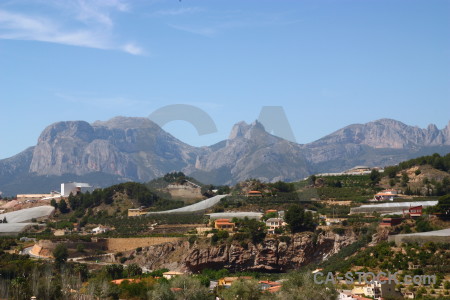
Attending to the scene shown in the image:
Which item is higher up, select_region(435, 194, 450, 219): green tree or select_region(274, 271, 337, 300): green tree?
select_region(435, 194, 450, 219): green tree

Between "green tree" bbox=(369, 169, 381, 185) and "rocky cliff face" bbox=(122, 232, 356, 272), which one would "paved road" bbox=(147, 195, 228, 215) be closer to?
"green tree" bbox=(369, 169, 381, 185)

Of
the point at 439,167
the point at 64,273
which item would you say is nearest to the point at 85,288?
the point at 64,273

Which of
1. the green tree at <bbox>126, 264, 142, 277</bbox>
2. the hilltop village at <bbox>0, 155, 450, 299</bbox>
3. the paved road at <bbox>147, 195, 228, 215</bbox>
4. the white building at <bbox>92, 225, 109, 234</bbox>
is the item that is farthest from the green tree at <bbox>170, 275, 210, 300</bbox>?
the paved road at <bbox>147, 195, 228, 215</bbox>

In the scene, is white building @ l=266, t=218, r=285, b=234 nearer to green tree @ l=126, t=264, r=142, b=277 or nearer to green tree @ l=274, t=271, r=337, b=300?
green tree @ l=126, t=264, r=142, b=277

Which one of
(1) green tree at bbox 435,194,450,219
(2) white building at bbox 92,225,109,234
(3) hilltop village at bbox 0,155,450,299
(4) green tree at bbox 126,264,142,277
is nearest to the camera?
(3) hilltop village at bbox 0,155,450,299

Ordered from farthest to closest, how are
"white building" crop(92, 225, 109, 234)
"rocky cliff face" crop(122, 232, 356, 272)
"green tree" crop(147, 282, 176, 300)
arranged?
"white building" crop(92, 225, 109, 234), "rocky cliff face" crop(122, 232, 356, 272), "green tree" crop(147, 282, 176, 300)

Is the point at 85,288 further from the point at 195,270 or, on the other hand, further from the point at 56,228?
the point at 56,228

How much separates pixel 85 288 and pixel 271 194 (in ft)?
138

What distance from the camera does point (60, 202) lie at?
366 ft

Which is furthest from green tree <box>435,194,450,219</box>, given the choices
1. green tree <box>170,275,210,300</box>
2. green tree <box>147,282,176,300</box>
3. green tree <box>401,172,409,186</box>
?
green tree <box>147,282,176,300</box>

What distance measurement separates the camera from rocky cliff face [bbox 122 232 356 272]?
74.5 metres

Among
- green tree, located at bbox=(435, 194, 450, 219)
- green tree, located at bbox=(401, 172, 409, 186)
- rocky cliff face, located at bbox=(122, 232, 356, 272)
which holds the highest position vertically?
green tree, located at bbox=(401, 172, 409, 186)

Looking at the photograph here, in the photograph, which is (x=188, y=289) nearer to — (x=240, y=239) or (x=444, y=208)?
(x=240, y=239)

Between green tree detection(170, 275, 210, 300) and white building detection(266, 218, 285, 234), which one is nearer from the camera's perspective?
green tree detection(170, 275, 210, 300)
